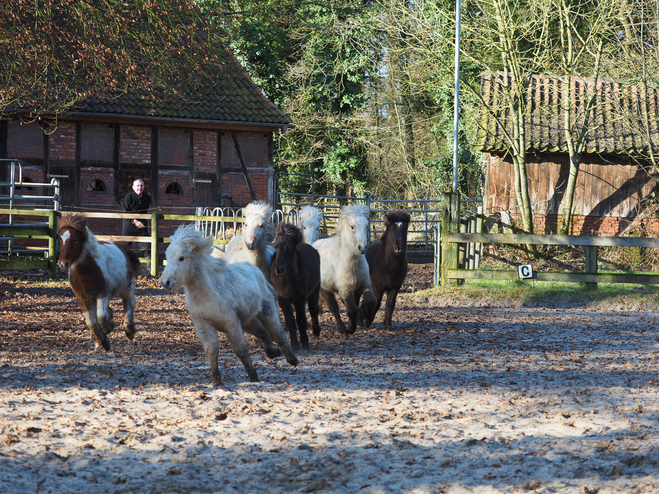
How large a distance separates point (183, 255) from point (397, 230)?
14.7 ft

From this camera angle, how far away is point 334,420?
17.8 feet

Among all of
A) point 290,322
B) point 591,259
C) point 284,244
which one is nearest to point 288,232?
point 284,244

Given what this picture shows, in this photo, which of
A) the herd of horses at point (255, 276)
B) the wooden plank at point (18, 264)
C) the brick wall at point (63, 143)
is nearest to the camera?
the herd of horses at point (255, 276)

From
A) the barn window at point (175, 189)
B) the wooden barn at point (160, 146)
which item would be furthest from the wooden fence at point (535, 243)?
the barn window at point (175, 189)

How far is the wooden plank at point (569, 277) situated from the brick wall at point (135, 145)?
475 inches

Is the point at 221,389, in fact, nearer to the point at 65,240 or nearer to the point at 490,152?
the point at 65,240

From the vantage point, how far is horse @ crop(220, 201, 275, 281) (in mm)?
8867

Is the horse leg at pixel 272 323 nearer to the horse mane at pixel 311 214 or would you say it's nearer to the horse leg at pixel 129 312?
the horse leg at pixel 129 312

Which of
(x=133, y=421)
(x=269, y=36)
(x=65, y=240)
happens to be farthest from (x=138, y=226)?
(x=269, y=36)

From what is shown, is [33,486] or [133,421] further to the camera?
[133,421]

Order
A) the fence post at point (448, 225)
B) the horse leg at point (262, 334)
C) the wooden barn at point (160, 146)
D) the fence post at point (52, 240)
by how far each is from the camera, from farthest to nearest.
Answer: the wooden barn at point (160, 146) < the fence post at point (52, 240) < the fence post at point (448, 225) < the horse leg at point (262, 334)

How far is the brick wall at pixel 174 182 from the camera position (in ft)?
76.4

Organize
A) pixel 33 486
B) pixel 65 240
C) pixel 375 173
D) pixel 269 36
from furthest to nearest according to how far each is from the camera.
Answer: pixel 375 173, pixel 269 36, pixel 65 240, pixel 33 486

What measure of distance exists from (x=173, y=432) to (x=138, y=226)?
1267 centimetres
